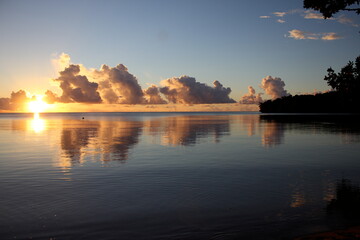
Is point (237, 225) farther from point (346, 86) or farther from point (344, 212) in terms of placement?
point (346, 86)

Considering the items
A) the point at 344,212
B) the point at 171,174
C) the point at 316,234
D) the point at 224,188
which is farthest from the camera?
the point at 171,174

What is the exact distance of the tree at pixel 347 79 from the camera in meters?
15.2

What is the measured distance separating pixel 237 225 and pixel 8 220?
293 inches

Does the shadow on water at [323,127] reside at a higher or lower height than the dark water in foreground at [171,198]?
lower

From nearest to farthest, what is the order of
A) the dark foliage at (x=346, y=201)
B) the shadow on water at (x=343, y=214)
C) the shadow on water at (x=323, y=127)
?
1. the shadow on water at (x=343, y=214)
2. the dark foliage at (x=346, y=201)
3. the shadow on water at (x=323, y=127)

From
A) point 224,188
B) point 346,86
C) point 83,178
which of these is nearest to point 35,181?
point 83,178

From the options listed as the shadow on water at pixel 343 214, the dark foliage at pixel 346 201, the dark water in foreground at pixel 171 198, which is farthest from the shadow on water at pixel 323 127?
the shadow on water at pixel 343 214

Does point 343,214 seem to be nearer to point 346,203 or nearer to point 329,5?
point 346,203

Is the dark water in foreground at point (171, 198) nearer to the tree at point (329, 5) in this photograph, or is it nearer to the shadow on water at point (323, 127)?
the tree at point (329, 5)

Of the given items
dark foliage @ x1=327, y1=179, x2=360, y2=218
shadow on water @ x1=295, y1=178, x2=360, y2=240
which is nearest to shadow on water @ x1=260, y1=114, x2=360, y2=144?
dark foliage @ x1=327, y1=179, x2=360, y2=218

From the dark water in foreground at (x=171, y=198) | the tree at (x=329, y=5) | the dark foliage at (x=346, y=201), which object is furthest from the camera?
the tree at (x=329, y=5)

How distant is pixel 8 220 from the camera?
10.3 metres

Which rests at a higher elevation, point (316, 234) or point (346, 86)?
point (346, 86)

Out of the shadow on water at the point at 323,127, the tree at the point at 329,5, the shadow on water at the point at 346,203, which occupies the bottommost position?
the shadow on water at the point at 323,127
